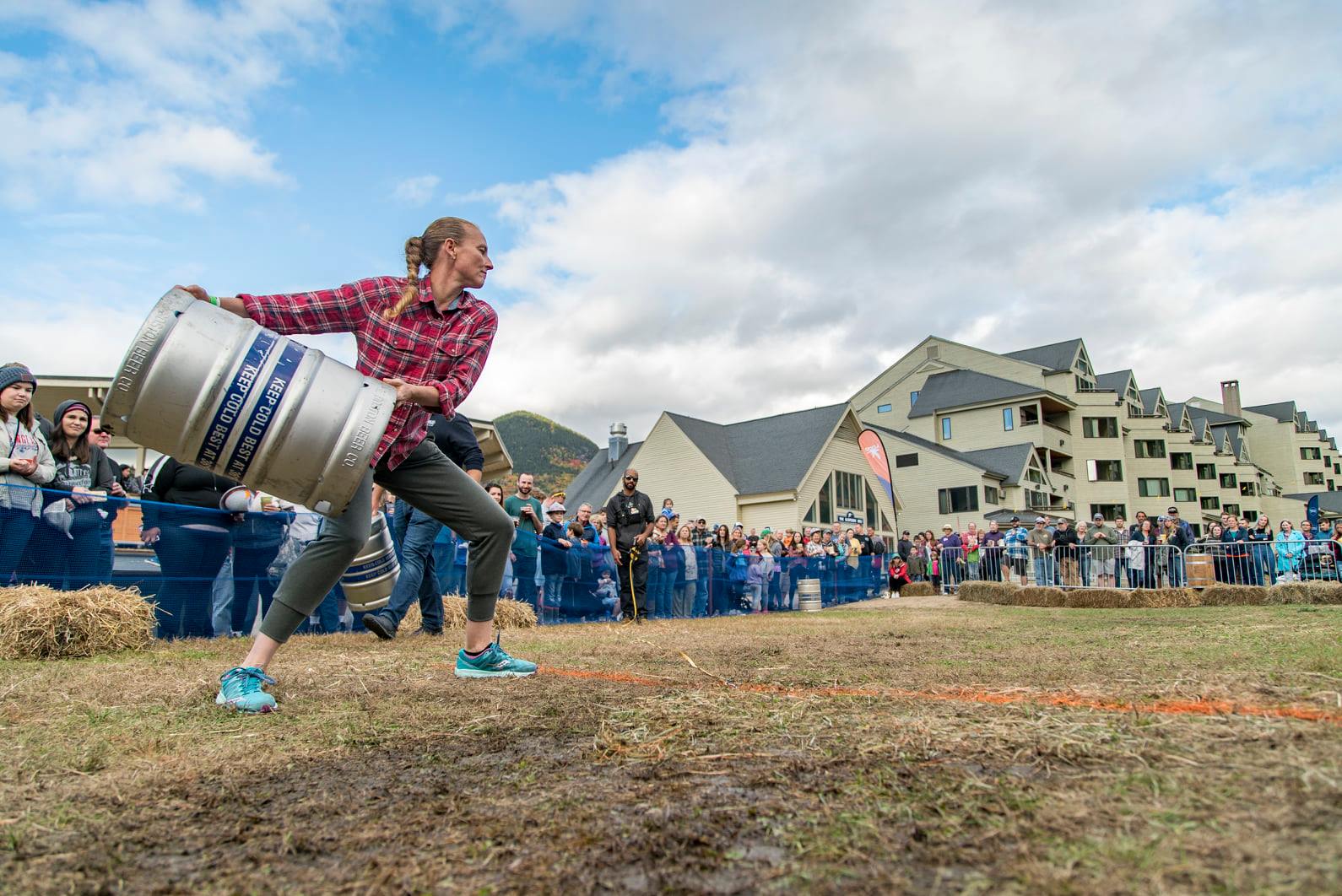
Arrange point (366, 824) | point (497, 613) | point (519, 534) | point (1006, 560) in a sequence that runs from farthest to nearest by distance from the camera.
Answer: point (1006, 560) < point (519, 534) < point (497, 613) < point (366, 824)

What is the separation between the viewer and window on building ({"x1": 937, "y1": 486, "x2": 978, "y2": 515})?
4659 cm

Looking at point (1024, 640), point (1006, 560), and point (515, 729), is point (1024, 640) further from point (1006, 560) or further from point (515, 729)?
point (1006, 560)

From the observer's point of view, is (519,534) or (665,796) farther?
(519,534)

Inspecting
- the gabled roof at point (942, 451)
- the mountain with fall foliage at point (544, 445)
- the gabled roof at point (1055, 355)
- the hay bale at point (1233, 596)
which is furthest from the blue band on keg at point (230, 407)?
the mountain with fall foliage at point (544, 445)

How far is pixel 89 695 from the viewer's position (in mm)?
3475

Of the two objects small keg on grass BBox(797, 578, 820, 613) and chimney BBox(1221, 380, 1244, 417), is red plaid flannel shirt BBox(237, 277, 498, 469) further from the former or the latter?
chimney BBox(1221, 380, 1244, 417)

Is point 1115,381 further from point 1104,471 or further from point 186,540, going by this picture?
point 186,540

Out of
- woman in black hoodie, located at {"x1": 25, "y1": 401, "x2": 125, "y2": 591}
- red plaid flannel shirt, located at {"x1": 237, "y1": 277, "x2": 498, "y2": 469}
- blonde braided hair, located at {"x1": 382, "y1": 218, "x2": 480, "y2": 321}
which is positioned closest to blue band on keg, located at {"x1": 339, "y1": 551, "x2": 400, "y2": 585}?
woman in black hoodie, located at {"x1": 25, "y1": 401, "x2": 125, "y2": 591}

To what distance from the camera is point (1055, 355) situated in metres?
55.9

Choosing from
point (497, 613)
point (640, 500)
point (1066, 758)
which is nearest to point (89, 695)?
point (1066, 758)

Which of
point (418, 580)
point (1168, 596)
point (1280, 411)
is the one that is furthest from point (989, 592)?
point (1280, 411)

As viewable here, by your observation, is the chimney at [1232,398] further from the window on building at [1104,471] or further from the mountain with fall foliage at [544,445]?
the mountain with fall foliage at [544,445]

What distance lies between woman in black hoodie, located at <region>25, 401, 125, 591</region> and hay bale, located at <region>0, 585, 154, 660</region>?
0.48 m

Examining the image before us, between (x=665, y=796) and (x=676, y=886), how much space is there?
1.60 ft
